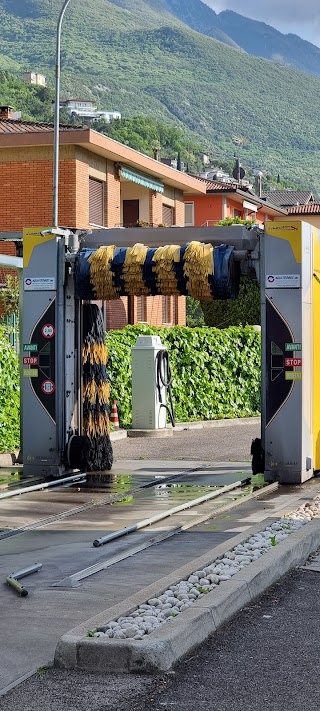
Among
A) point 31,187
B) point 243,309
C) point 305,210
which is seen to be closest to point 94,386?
point 31,187

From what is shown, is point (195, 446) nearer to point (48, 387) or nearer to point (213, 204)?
point (48, 387)

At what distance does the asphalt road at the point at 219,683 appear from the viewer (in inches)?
236

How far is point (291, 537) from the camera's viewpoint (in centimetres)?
1010

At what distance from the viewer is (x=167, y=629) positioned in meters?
6.72

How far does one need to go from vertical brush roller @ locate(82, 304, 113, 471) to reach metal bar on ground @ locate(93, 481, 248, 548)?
2190mm

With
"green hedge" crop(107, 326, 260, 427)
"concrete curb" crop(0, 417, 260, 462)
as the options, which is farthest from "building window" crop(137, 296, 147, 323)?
"concrete curb" crop(0, 417, 260, 462)

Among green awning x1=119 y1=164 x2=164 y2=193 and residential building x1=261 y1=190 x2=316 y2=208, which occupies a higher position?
residential building x1=261 y1=190 x2=316 y2=208

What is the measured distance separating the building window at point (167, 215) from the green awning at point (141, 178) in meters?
1.88

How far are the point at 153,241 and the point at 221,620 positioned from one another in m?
9.23

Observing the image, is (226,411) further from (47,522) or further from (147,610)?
(147,610)

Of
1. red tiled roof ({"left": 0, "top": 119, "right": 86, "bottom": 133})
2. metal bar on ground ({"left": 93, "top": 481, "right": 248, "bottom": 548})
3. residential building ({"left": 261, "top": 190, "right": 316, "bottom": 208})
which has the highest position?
residential building ({"left": 261, "top": 190, "right": 316, "bottom": 208})

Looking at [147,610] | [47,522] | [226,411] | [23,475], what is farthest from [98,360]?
[226,411]

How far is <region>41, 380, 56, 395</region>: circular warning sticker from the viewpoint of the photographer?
1628cm

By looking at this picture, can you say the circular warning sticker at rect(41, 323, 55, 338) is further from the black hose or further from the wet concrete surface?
the black hose
